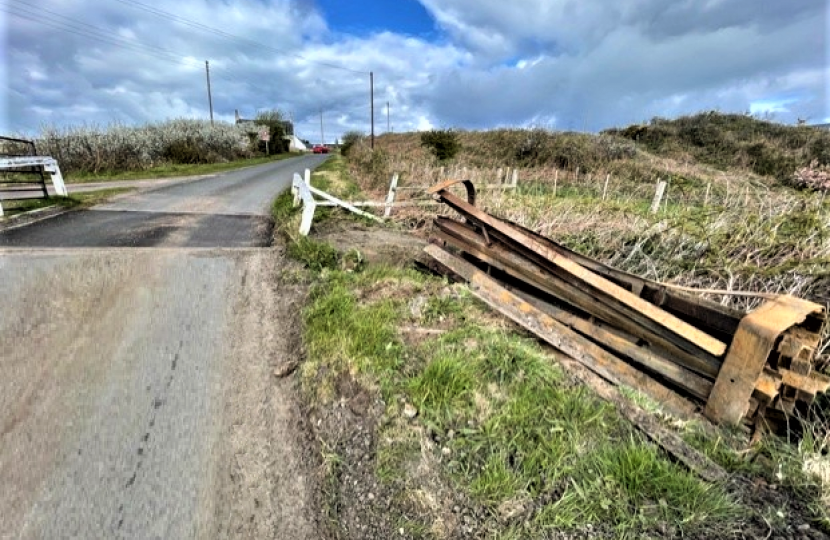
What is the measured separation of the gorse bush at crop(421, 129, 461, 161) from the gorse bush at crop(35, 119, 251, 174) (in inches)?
614

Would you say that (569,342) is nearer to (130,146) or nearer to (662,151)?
(130,146)

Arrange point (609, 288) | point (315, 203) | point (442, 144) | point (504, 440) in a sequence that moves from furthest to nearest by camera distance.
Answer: point (442, 144) < point (315, 203) < point (609, 288) < point (504, 440)

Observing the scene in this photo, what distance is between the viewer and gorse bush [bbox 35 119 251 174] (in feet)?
68.0

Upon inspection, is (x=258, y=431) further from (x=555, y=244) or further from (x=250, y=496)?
(x=555, y=244)

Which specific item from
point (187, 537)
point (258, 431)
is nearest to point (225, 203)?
Result: point (258, 431)

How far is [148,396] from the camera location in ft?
11.3

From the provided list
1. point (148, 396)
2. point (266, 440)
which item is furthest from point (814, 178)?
point (148, 396)

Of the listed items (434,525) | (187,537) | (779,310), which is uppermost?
(779,310)

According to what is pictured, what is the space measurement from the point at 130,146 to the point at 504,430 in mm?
26279

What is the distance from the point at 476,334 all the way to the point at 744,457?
2091 mm

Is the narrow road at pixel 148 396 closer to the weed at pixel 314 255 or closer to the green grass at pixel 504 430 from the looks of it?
the weed at pixel 314 255

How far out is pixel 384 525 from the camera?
240 centimetres

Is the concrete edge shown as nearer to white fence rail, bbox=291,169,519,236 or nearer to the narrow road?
the narrow road

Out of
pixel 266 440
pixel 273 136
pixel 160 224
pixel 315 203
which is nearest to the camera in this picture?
pixel 266 440
